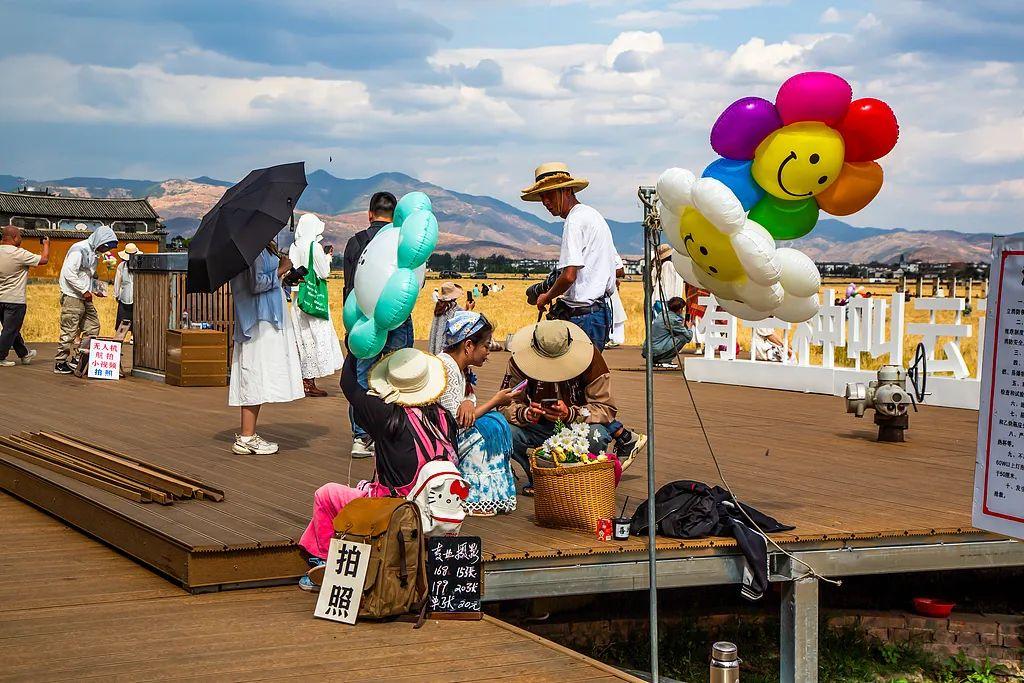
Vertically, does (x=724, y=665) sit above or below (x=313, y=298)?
below

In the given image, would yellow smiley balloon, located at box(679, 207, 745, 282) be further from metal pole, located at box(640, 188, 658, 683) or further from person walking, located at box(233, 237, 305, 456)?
person walking, located at box(233, 237, 305, 456)

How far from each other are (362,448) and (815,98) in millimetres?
4099

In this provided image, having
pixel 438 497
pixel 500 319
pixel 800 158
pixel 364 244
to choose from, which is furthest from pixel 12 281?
pixel 500 319

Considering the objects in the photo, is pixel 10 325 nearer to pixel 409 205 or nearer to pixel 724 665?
pixel 409 205

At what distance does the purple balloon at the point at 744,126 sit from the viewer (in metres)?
5.88

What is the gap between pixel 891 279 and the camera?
88.2 metres

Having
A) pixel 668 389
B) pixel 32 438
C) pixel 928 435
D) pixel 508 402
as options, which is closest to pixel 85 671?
pixel 508 402

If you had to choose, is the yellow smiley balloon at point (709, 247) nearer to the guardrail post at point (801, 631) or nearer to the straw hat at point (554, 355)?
the straw hat at point (554, 355)

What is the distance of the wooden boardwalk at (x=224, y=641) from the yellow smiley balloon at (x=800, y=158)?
238 centimetres

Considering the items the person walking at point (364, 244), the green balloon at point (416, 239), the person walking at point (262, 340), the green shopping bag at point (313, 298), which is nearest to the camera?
the green balloon at point (416, 239)

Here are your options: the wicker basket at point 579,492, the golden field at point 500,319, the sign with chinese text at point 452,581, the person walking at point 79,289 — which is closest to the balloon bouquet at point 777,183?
the wicker basket at point 579,492

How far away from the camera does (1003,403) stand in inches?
147

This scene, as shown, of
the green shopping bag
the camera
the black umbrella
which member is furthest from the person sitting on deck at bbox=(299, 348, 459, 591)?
the green shopping bag

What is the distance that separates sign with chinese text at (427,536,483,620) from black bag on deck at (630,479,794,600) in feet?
3.61
